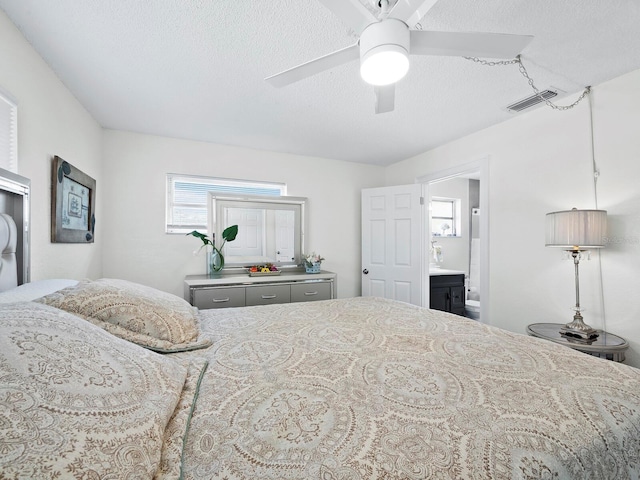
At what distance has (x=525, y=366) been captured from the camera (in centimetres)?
105

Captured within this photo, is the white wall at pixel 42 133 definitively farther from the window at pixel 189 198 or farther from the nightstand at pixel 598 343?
the nightstand at pixel 598 343

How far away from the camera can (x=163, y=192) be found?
10.6ft

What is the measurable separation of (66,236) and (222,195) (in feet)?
5.15

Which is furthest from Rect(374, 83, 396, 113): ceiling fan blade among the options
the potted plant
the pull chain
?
the potted plant

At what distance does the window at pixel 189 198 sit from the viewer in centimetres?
331

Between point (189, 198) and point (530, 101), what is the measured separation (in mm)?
3453

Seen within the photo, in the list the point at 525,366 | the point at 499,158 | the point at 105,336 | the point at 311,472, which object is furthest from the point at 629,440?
the point at 499,158

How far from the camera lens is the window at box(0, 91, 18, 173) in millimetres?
1484

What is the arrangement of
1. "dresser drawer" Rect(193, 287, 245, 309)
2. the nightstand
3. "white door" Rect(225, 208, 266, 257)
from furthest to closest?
"white door" Rect(225, 208, 266, 257) → "dresser drawer" Rect(193, 287, 245, 309) → the nightstand

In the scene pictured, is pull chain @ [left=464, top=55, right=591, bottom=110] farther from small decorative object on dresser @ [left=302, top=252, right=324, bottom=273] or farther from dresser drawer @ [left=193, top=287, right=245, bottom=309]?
dresser drawer @ [left=193, top=287, right=245, bottom=309]

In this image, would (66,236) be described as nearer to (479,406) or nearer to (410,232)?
(479,406)

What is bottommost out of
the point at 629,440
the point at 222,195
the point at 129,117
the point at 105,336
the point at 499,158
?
the point at 629,440

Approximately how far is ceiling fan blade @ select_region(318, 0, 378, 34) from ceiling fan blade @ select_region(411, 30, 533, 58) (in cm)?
20

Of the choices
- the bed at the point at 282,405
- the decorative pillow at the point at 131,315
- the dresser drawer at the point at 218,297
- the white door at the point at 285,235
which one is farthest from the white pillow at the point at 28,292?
the white door at the point at 285,235
